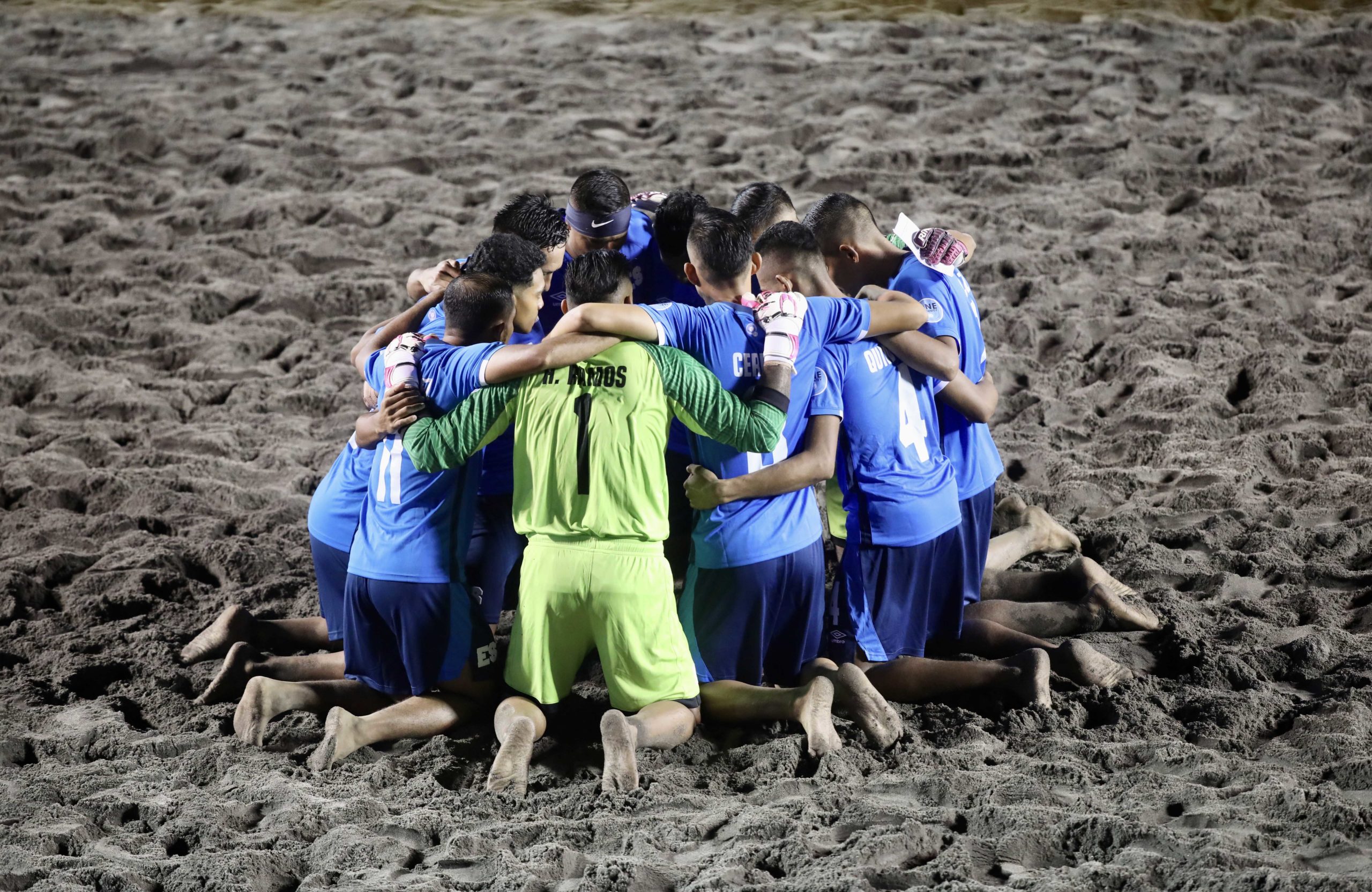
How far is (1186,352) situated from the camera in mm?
7348

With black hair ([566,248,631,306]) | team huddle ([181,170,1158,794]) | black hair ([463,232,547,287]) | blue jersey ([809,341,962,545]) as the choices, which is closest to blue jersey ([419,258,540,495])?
team huddle ([181,170,1158,794])

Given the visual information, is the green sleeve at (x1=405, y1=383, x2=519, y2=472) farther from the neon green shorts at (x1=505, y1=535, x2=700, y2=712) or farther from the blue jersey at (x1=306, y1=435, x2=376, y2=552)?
the blue jersey at (x1=306, y1=435, x2=376, y2=552)

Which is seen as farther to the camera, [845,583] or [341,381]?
[341,381]

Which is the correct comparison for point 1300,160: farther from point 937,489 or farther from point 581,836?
point 581,836

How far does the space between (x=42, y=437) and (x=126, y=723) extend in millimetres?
2837

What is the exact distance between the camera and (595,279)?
429 cm

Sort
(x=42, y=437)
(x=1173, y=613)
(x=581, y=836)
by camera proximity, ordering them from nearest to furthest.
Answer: (x=581, y=836) → (x=1173, y=613) → (x=42, y=437)

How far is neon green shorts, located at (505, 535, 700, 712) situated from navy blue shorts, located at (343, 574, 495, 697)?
9.1 inches

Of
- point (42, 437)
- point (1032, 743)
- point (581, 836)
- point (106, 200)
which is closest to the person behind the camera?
point (581, 836)

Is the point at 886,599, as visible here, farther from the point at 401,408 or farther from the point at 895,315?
the point at 401,408

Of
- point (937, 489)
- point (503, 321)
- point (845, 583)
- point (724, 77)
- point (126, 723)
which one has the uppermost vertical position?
point (724, 77)

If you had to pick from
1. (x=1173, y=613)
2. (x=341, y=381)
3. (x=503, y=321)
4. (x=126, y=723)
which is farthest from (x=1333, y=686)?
(x=341, y=381)

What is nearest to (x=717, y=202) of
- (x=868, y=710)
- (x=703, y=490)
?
(x=703, y=490)

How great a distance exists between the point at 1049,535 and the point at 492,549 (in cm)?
236
